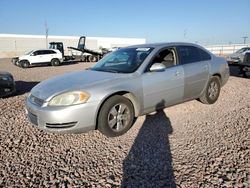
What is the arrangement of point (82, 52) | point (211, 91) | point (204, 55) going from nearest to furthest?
point (204, 55)
point (211, 91)
point (82, 52)

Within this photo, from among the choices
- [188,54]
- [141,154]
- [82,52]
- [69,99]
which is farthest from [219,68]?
[82,52]

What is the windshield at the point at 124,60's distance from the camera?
178 inches

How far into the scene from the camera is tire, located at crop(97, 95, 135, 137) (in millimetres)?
3838

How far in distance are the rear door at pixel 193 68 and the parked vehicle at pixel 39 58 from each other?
719 inches

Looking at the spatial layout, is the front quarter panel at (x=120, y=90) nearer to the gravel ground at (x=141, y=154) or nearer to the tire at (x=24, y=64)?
the gravel ground at (x=141, y=154)

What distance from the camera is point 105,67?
4922 millimetres

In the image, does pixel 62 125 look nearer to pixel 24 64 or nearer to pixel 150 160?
pixel 150 160

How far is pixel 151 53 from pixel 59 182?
2.88 m

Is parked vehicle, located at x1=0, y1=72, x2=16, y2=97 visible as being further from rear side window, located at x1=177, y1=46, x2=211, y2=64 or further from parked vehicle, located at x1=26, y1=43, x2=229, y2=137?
rear side window, located at x1=177, y1=46, x2=211, y2=64

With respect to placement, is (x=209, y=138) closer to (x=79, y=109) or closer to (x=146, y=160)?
(x=146, y=160)

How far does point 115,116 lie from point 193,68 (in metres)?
2.23

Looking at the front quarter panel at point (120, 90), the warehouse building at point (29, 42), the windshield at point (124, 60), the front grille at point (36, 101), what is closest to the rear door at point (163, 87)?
the front quarter panel at point (120, 90)

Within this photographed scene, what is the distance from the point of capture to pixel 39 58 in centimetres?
2147

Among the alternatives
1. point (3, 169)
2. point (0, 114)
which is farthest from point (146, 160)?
point (0, 114)
